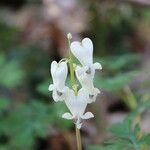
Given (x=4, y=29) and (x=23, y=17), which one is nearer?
(x=4, y=29)

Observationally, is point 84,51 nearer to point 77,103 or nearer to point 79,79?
point 79,79

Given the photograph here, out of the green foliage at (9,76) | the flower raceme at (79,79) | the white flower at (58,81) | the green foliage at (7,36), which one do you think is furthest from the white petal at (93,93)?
→ the green foliage at (7,36)

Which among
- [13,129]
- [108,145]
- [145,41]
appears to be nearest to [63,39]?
[145,41]

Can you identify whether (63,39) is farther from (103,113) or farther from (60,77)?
(60,77)

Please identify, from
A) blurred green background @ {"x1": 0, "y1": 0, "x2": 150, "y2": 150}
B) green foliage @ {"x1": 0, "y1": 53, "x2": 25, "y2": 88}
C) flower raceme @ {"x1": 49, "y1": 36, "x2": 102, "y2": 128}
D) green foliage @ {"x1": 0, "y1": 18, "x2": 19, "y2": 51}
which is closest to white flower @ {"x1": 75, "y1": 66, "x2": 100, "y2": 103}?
flower raceme @ {"x1": 49, "y1": 36, "x2": 102, "y2": 128}

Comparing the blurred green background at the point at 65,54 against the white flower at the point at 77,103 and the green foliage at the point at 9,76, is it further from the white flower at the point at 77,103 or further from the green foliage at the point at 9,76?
the white flower at the point at 77,103

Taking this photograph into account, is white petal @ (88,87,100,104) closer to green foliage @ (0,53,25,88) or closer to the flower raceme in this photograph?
the flower raceme

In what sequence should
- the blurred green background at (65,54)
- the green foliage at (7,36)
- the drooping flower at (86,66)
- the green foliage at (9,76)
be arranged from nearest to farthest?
the drooping flower at (86,66)
the blurred green background at (65,54)
the green foliage at (9,76)
the green foliage at (7,36)
